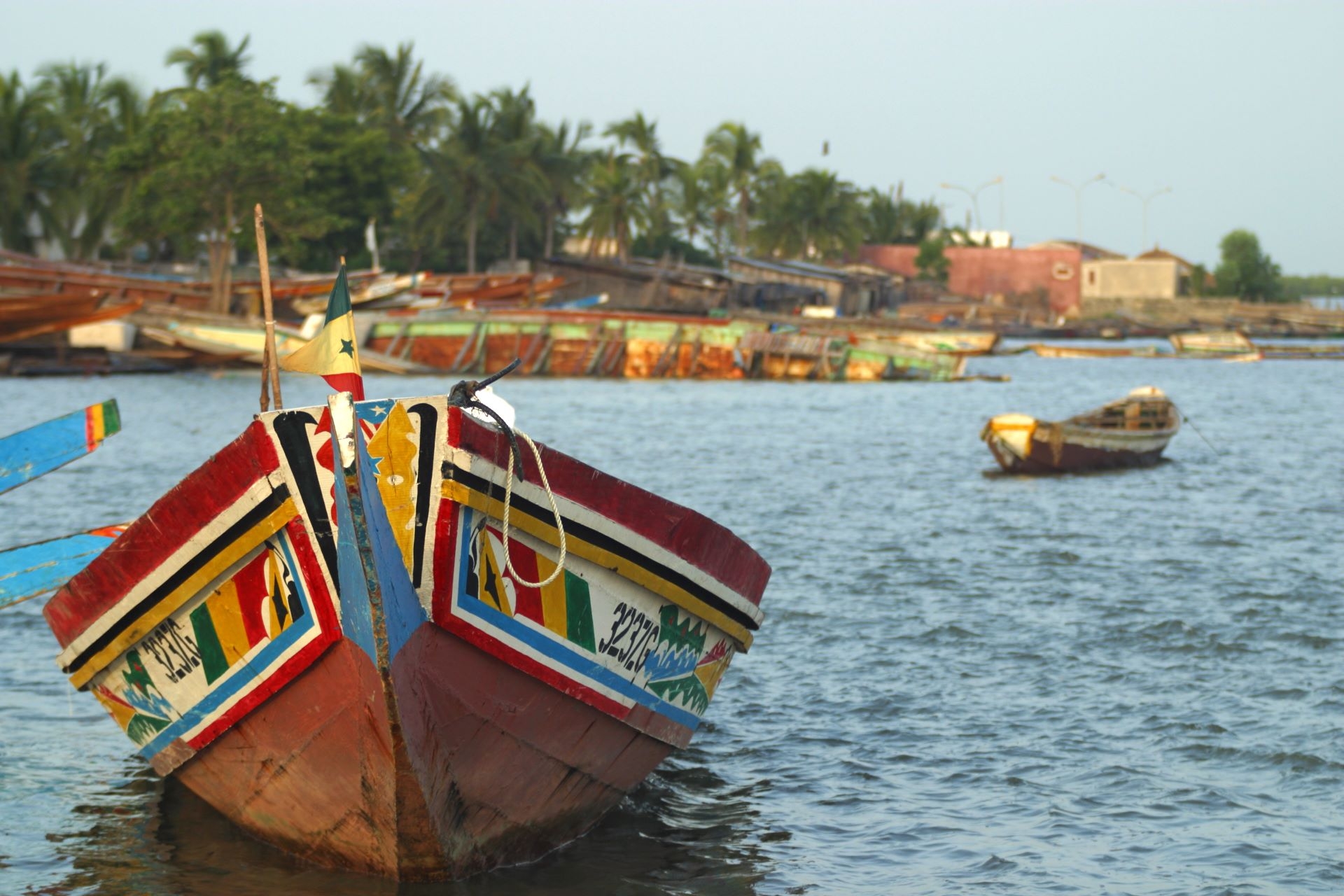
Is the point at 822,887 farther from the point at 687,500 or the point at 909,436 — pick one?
the point at 909,436

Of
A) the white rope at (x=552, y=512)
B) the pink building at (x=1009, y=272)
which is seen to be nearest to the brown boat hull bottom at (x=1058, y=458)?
the white rope at (x=552, y=512)

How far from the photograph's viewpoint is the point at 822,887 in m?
6.26

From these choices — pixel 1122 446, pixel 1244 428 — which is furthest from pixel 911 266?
pixel 1122 446

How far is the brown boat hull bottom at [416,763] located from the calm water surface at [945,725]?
19 centimetres

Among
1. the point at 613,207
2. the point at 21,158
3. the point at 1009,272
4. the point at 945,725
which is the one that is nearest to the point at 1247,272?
the point at 1009,272

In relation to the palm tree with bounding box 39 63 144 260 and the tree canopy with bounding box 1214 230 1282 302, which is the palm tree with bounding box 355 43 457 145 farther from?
the tree canopy with bounding box 1214 230 1282 302

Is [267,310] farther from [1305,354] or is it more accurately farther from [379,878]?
[1305,354]

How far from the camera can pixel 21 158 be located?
162 ft

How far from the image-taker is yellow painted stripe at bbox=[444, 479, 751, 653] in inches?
207

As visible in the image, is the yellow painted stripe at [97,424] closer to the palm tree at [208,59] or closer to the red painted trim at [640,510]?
the red painted trim at [640,510]

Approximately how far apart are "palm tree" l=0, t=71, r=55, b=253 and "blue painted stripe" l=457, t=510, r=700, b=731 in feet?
160

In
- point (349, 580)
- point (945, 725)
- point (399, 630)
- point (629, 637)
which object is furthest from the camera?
point (945, 725)

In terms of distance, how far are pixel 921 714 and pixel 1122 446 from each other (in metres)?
15.2

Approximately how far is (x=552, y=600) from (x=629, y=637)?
1.74ft
